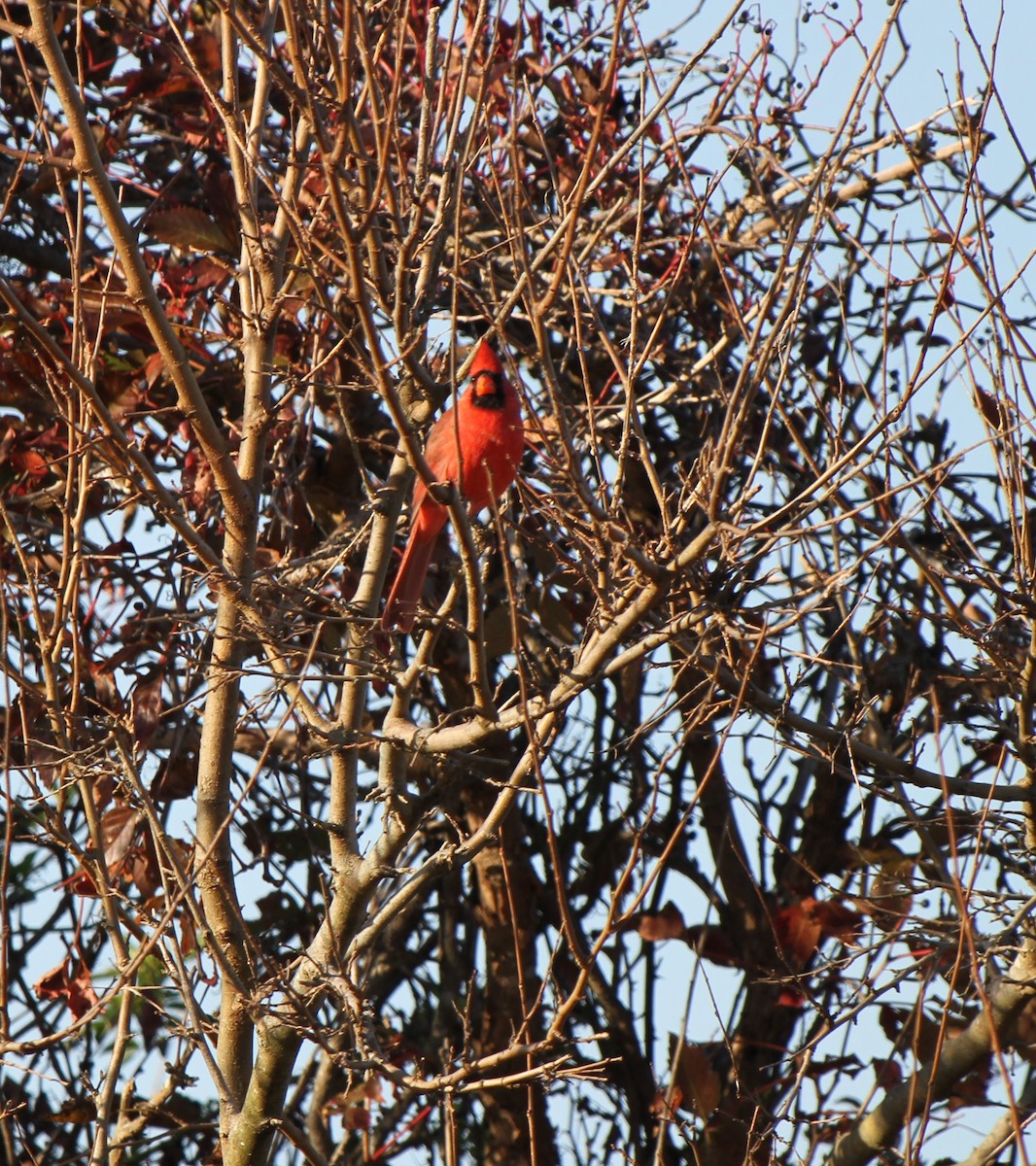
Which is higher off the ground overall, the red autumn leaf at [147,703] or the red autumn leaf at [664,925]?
the red autumn leaf at [147,703]

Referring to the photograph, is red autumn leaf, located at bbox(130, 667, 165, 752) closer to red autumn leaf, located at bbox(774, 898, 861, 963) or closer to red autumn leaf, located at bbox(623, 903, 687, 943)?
red autumn leaf, located at bbox(623, 903, 687, 943)

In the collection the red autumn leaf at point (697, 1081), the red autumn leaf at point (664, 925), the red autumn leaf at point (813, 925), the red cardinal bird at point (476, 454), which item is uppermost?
the red cardinal bird at point (476, 454)

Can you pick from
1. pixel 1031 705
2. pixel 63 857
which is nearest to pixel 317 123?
pixel 1031 705

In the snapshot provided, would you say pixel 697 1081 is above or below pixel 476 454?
below

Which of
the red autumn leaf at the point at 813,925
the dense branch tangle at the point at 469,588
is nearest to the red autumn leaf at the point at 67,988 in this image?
the dense branch tangle at the point at 469,588

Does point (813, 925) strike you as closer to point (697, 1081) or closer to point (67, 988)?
point (697, 1081)

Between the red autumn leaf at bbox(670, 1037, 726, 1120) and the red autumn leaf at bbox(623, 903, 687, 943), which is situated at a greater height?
the red autumn leaf at bbox(623, 903, 687, 943)

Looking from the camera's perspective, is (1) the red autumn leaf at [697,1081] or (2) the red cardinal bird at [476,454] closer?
(1) the red autumn leaf at [697,1081]

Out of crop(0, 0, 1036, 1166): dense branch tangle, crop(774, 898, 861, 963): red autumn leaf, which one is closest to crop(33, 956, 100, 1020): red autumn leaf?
crop(0, 0, 1036, 1166): dense branch tangle

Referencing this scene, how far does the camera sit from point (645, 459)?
8.02 feet

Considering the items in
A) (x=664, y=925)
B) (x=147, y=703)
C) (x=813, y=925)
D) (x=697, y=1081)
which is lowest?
(x=697, y=1081)

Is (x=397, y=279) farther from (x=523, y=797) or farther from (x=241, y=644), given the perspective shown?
(x=523, y=797)

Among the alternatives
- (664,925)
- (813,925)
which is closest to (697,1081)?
(813,925)

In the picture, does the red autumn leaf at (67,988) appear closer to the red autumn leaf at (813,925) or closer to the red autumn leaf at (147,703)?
the red autumn leaf at (147,703)
